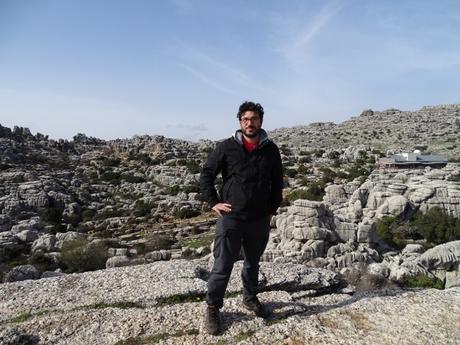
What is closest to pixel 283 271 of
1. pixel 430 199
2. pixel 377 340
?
pixel 377 340

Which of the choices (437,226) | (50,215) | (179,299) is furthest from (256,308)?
(50,215)

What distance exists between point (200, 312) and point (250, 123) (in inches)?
119

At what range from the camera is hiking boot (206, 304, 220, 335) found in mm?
5695

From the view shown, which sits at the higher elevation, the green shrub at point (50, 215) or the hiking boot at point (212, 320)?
the hiking boot at point (212, 320)

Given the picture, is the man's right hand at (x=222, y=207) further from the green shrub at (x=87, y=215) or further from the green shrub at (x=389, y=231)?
the green shrub at (x=87, y=215)

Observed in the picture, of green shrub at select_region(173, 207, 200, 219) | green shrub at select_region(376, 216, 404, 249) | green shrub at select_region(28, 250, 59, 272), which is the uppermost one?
green shrub at select_region(173, 207, 200, 219)

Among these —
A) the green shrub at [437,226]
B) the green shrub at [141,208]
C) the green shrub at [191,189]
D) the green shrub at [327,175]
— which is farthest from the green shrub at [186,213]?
the green shrub at [437,226]

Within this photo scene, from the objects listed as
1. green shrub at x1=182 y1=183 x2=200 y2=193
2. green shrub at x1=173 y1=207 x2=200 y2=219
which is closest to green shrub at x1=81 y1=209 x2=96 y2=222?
green shrub at x1=173 y1=207 x2=200 y2=219

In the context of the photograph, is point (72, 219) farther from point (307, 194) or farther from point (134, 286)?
point (134, 286)

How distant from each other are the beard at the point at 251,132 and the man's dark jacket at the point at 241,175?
3.3 inches

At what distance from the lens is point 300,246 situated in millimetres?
25000

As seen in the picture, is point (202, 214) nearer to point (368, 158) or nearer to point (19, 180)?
point (19, 180)

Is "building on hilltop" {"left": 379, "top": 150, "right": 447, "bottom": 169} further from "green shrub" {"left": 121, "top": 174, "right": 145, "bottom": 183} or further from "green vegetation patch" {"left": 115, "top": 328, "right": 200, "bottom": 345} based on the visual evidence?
"green vegetation patch" {"left": 115, "top": 328, "right": 200, "bottom": 345}

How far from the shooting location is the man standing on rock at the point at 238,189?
5.59 m
